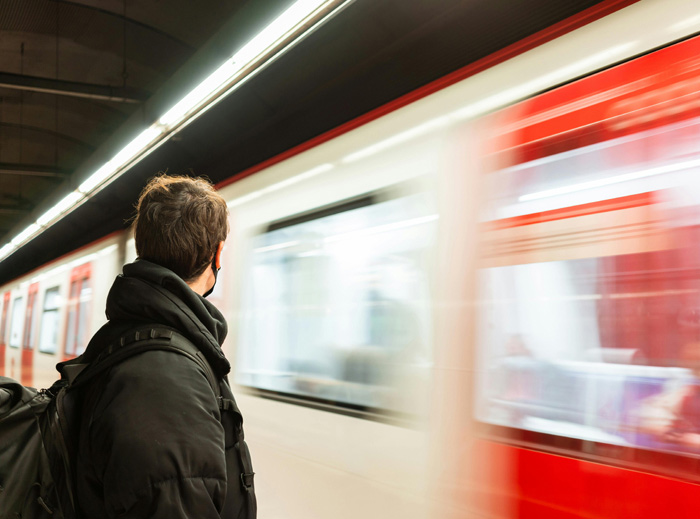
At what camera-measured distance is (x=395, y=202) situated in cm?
243

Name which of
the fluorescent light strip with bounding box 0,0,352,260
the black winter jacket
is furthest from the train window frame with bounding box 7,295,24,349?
the black winter jacket

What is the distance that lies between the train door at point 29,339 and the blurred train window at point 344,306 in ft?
20.8

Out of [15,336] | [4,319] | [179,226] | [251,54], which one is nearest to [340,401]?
[179,226]

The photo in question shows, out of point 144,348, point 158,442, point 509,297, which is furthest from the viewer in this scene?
point 509,297

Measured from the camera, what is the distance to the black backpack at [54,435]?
1141mm

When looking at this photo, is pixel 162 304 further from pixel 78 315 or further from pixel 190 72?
pixel 78 315

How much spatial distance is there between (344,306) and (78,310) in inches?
192

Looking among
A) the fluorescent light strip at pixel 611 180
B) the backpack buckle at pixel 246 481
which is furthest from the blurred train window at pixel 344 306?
the backpack buckle at pixel 246 481

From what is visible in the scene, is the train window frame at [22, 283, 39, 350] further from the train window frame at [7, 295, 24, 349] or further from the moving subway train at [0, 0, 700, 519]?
the moving subway train at [0, 0, 700, 519]

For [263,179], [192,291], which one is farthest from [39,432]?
[263,179]

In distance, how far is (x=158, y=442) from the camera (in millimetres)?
1010

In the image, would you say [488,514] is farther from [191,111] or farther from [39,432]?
[191,111]

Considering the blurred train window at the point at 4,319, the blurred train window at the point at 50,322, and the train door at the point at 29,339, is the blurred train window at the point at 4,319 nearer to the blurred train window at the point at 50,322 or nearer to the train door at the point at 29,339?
the train door at the point at 29,339

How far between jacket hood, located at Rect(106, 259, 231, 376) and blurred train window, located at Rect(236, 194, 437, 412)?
3.52ft
